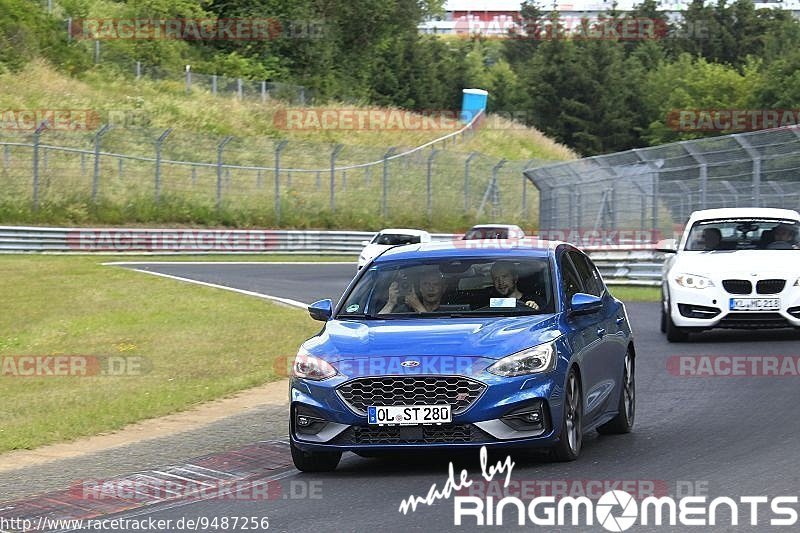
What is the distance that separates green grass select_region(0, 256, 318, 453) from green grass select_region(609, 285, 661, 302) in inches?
265

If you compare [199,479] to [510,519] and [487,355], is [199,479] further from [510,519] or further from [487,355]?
[510,519]

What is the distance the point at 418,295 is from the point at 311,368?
45.7 inches

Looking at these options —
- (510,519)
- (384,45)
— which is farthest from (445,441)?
(384,45)

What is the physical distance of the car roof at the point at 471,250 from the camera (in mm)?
10812

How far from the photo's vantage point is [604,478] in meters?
9.03

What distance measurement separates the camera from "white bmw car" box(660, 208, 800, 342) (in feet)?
57.9

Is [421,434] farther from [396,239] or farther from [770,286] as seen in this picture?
Answer: [396,239]

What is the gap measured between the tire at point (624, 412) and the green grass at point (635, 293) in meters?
15.7

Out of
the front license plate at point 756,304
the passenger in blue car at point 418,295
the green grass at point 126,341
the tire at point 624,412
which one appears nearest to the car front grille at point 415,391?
the passenger in blue car at point 418,295

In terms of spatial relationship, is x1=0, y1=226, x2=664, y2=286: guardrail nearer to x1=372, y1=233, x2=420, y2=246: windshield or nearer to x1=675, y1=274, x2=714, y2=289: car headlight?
x1=372, y1=233, x2=420, y2=246: windshield

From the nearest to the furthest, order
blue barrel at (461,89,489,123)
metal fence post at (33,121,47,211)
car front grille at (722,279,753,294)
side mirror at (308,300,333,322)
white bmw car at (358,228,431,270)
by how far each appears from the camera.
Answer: side mirror at (308,300,333,322)
car front grille at (722,279,753,294)
white bmw car at (358,228,431,270)
metal fence post at (33,121,47,211)
blue barrel at (461,89,489,123)

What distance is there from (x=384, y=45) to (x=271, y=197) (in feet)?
120

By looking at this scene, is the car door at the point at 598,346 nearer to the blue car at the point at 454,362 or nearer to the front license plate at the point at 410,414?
the blue car at the point at 454,362

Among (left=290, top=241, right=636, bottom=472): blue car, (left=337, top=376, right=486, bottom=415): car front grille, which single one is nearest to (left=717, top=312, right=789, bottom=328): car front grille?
(left=290, top=241, right=636, bottom=472): blue car
